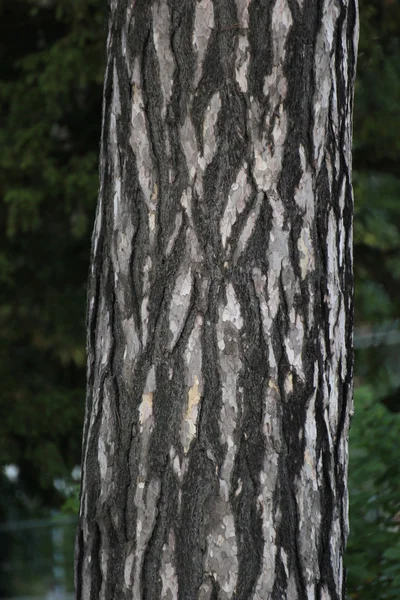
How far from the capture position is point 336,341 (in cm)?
236

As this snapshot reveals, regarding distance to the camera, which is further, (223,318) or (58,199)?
(58,199)

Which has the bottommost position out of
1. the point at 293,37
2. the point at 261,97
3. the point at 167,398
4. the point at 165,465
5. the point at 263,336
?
the point at 165,465

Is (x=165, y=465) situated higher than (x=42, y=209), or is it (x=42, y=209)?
(x=42, y=209)

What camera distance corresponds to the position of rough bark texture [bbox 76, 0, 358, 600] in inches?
88.3

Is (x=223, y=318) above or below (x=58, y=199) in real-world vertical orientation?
below

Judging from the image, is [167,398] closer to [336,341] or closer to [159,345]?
[159,345]

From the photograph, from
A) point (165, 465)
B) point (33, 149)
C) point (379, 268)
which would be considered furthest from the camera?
point (379, 268)

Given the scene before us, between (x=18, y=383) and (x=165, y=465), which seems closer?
(x=165, y=465)

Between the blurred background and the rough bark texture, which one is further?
the blurred background

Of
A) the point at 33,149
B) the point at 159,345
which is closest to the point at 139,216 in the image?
the point at 159,345

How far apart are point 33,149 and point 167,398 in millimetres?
3611

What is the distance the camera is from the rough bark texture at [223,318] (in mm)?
2242

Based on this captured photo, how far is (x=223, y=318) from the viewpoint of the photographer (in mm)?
2254

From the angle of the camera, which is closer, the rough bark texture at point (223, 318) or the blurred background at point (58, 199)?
the rough bark texture at point (223, 318)
